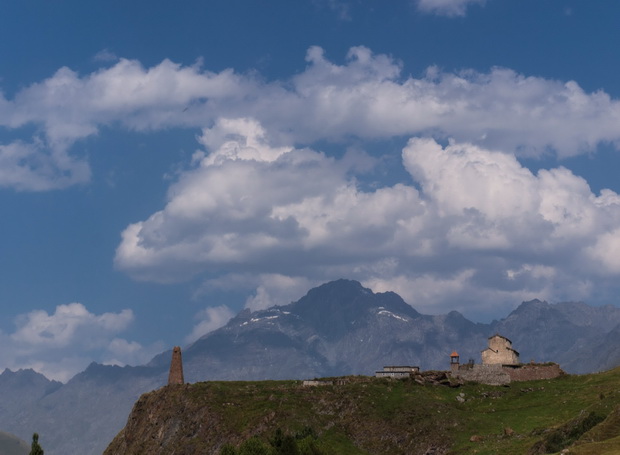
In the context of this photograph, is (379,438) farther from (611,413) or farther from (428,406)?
(611,413)

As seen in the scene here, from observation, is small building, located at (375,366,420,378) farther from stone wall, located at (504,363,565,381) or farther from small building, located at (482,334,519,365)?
small building, located at (482,334,519,365)

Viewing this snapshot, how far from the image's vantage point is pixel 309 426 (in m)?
145

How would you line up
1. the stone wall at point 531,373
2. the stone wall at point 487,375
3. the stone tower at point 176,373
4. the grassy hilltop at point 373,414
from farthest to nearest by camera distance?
the stone tower at point 176,373, the stone wall at point 531,373, the stone wall at point 487,375, the grassy hilltop at point 373,414

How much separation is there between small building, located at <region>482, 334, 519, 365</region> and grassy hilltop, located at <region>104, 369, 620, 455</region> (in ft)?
76.7

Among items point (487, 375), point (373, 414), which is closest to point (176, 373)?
point (373, 414)

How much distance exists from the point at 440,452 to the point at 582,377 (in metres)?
43.3

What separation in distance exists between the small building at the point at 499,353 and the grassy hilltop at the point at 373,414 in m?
23.4

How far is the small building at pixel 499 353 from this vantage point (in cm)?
18925

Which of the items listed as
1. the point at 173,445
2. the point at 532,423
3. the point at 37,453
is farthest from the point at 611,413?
the point at 173,445

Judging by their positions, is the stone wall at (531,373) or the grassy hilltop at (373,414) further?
the stone wall at (531,373)

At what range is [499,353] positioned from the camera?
622 feet

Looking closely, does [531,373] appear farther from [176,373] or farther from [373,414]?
[176,373]

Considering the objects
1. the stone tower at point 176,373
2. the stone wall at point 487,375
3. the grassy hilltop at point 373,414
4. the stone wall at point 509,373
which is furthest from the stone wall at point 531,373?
the stone tower at point 176,373

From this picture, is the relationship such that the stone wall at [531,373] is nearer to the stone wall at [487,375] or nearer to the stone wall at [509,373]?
the stone wall at [509,373]
